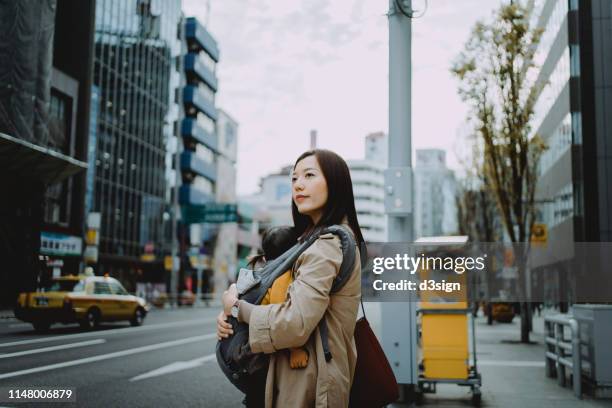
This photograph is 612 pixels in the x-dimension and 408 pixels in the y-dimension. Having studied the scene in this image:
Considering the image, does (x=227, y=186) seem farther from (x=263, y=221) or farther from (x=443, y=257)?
(x=443, y=257)

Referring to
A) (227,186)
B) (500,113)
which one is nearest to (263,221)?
(227,186)

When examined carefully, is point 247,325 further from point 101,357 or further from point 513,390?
point 513,390

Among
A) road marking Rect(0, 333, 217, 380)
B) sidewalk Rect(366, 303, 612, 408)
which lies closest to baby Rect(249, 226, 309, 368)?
road marking Rect(0, 333, 217, 380)

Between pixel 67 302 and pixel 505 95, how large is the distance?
46.3 feet

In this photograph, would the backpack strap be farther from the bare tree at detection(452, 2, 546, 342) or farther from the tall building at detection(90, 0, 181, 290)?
the bare tree at detection(452, 2, 546, 342)

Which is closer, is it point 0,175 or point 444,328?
point 0,175

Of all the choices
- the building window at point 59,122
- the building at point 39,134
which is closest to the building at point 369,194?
the building window at point 59,122

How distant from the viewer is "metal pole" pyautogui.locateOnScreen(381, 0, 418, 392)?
6.30 meters

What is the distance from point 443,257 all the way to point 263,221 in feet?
310

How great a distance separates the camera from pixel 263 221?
328 feet

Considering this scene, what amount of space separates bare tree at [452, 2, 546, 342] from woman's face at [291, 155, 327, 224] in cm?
1494

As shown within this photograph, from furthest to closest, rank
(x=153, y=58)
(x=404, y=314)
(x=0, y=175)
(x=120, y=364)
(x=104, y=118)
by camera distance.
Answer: (x=104, y=118) → (x=153, y=58) → (x=120, y=364) → (x=404, y=314) → (x=0, y=175)

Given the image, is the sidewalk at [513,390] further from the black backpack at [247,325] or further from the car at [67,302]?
the black backpack at [247,325]

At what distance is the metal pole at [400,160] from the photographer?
630 centimetres
